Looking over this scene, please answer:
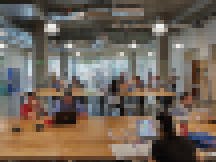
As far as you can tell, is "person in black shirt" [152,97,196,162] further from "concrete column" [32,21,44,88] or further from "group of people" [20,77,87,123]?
"concrete column" [32,21,44,88]

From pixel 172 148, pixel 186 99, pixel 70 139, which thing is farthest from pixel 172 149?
pixel 186 99

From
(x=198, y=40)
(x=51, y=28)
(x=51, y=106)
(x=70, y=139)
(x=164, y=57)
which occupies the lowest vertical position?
(x=70, y=139)

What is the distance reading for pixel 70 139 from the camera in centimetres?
158

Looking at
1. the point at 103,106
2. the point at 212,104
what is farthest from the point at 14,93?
the point at 212,104

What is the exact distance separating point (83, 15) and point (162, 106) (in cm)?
137

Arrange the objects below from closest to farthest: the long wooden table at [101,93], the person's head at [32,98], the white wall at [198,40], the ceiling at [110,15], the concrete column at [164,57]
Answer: the person's head at [32,98]
the long wooden table at [101,93]
the ceiling at [110,15]
the white wall at [198,40]
the concrete column at [164,57]

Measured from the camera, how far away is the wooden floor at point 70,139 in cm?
137

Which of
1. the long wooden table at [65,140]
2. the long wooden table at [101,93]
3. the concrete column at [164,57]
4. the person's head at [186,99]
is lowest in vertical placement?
the long wooden table at [65,140]

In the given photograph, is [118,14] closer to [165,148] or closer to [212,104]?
Result: [212,104]

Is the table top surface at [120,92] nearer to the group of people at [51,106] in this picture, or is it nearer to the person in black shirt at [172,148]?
the group of people at [51,106]

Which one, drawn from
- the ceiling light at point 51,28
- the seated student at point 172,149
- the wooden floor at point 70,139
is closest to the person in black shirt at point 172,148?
the seated student at point 172,149

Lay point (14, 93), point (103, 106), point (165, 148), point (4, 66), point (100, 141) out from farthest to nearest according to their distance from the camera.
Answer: point (4, 66) < point (14, 93) < point (103, 106) < point (100, 141) < point (165, 148)

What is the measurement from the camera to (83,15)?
280cm

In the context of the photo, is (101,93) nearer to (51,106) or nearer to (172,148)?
(51,106)
